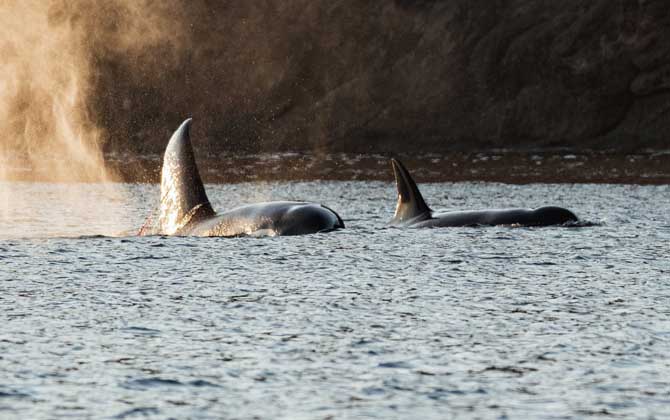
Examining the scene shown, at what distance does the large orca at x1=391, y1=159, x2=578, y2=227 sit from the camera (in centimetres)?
2527

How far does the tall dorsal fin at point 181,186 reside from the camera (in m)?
24.4

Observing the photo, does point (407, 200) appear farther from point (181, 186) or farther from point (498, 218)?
point (181, 186)

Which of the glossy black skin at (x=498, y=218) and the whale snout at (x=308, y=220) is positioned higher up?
the whale snout at (x=308, y=220)

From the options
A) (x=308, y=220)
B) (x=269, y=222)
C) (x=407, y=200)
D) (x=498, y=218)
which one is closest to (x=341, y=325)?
(x=308, y=220)

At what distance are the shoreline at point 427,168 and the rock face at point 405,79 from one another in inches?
299

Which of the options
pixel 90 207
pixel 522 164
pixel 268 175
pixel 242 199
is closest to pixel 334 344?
pixel 90 207

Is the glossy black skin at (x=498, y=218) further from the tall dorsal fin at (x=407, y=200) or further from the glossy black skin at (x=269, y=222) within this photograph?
the glossy black skin at (x=269, y=222)

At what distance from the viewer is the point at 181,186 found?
24547 millimetres

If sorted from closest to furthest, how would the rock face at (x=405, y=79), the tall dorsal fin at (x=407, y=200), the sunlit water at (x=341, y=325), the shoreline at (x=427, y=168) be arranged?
the sunlit water at (x=341, y=325)
the tall dorsal fin at (x=407, y=200)
the shoreline at (x=427, y=168)
the rock face at (x=405, y=79)

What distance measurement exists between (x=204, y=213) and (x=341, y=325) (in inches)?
453

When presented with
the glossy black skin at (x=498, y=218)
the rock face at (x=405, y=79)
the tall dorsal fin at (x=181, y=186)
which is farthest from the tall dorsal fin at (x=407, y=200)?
the rock face at (x=405, y=79)

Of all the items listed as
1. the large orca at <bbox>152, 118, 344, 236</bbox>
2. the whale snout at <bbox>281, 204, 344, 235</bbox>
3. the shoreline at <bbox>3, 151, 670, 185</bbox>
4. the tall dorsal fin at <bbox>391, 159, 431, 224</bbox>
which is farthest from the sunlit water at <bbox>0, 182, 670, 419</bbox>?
the shoreline at <bbox>3, 151, 670, 185</bbox>

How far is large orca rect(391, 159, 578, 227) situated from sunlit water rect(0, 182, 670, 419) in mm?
749

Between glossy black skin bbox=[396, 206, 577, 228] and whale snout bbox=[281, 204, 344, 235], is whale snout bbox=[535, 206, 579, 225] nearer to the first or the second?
glossy black skin bbox=[396, 206, 577, 228]
